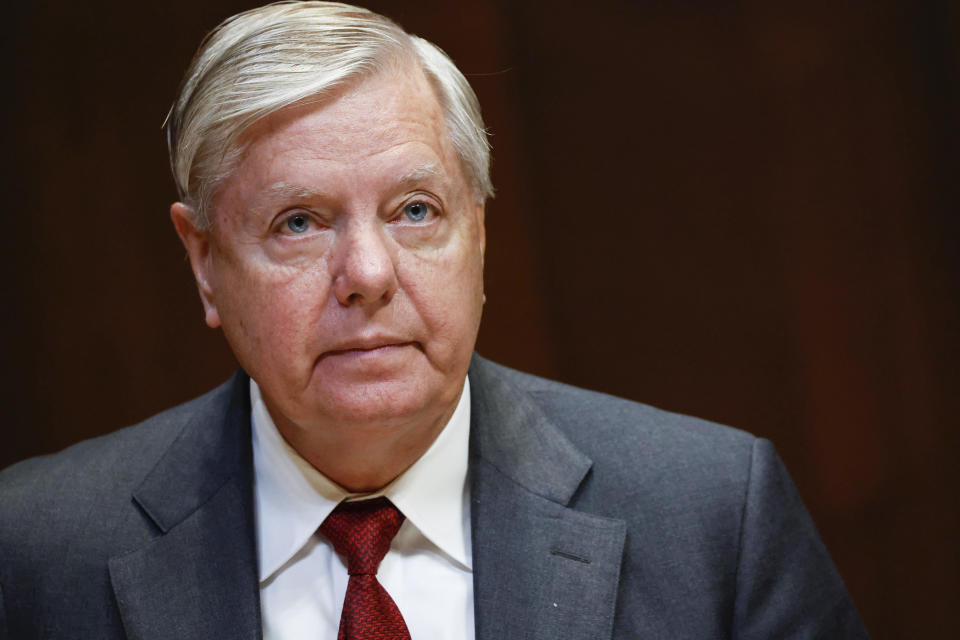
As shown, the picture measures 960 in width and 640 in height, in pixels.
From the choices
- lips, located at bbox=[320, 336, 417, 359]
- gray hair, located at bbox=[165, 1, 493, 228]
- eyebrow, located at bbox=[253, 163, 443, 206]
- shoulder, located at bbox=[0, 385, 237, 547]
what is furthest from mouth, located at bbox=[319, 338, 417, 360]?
shoulder, located at bbox=[0, 385, 237, 547]

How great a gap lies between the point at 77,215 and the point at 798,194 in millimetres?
1659

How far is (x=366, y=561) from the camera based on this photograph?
1.99 metres

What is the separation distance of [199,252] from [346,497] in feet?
1.72

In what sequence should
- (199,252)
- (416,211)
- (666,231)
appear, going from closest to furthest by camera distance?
(416,211) → (199,252) → (666,231)

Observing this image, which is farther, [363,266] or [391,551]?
[391,551]

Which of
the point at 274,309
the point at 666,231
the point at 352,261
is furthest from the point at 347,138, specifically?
the point at 666,231

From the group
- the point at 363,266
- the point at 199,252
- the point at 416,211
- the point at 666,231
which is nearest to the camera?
the point at 363,266

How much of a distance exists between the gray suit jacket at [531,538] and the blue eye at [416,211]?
40cm

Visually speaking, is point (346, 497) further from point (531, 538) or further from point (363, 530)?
point (531, 538)

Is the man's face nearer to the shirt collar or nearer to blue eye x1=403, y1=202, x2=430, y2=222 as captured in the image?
blue eye x1=403, y1=202, x2=430, y2=222

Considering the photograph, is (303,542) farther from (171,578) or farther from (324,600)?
(171,578)

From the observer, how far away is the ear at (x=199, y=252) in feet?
6.98

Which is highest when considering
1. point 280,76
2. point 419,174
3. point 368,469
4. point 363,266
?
point 280,76

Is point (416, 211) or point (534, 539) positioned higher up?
point (416, 211)
